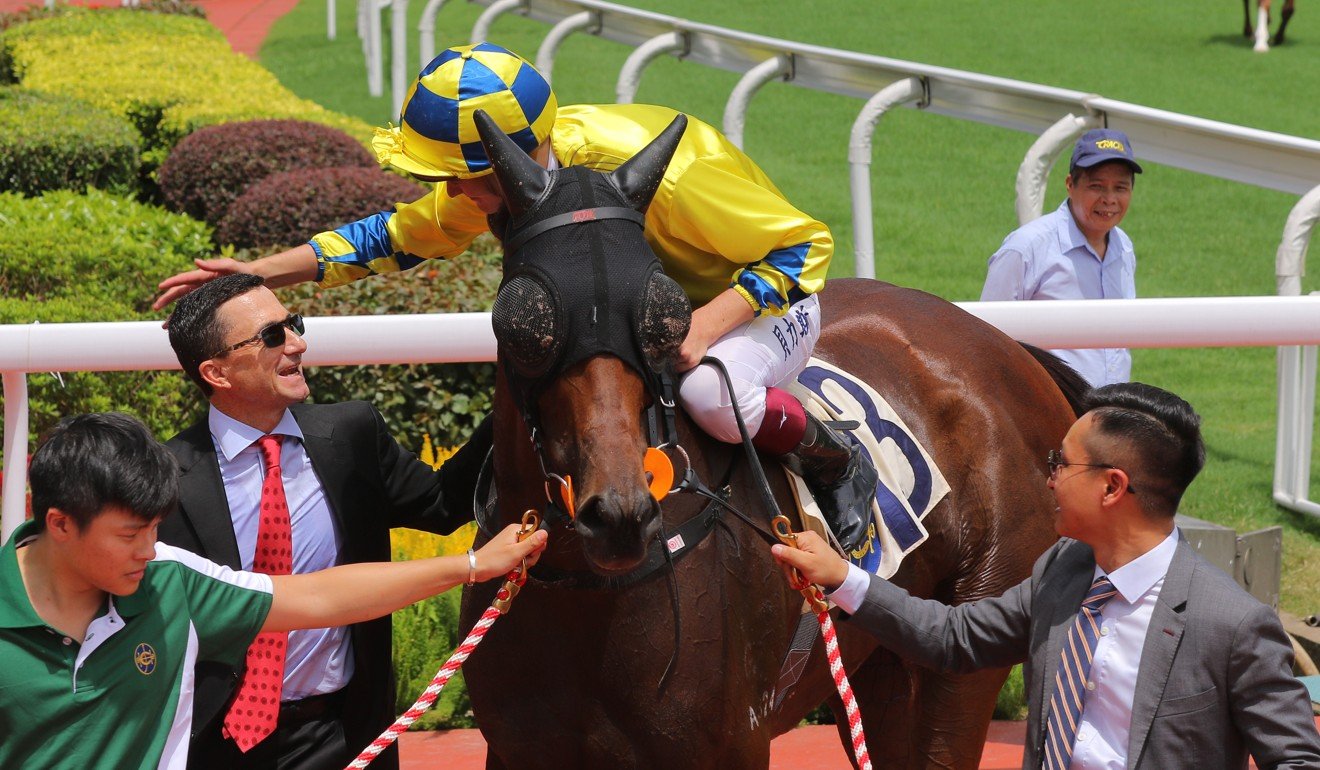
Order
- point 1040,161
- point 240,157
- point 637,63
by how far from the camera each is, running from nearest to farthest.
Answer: point 1040,161 → point 637,63 → point 240,157

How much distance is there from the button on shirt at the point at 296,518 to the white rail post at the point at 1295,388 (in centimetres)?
373

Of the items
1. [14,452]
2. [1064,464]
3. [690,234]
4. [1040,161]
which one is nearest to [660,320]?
[690,234]

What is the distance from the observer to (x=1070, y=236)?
516cm

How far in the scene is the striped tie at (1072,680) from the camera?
8.00 feet

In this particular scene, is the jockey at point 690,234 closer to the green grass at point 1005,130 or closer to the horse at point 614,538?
the horse at point 614,538

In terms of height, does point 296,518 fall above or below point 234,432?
below

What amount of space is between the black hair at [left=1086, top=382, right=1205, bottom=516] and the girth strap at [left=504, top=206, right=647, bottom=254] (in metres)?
0.88

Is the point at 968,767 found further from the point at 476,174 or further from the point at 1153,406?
the point at 476,174

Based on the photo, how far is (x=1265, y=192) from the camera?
571 inches

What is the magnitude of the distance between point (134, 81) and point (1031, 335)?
12133 millimetres

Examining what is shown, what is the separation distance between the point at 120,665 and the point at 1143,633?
1597 millimetres

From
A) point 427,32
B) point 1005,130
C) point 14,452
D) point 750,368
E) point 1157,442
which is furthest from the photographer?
point 1005,130

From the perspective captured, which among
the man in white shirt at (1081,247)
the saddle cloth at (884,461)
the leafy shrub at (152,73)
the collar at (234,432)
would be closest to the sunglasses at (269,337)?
the collar at (234,432)

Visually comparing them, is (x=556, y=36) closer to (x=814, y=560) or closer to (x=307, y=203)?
(x=307, y=203)
